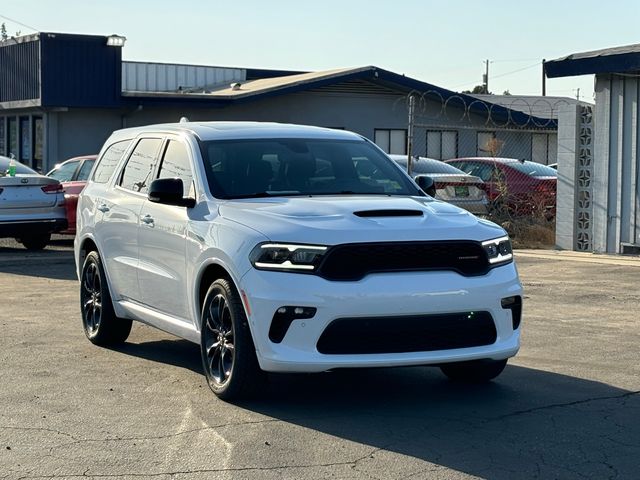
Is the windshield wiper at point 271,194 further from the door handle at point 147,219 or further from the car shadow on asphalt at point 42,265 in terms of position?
the car shadow on asphalt at point 42,265

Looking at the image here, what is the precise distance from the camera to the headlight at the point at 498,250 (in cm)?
709

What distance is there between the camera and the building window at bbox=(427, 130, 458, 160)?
32.5m

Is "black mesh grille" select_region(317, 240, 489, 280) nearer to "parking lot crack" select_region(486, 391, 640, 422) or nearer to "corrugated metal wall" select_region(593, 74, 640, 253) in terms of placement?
"parking lot crack" select_region(486, 391, 640, 422)

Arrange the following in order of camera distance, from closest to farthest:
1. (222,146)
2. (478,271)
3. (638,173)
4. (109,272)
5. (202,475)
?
(202,475) < (478,271) < (222,146) < (109,272) < (638,173)

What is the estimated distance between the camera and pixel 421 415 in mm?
6898

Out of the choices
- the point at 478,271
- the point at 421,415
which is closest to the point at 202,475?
the point at 421,415

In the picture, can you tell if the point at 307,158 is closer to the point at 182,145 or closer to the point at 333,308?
the point at 182,145

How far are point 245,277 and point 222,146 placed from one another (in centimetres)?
166

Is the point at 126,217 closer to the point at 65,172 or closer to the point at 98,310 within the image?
the point at 98,310

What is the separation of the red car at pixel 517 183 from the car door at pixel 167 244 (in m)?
11.5

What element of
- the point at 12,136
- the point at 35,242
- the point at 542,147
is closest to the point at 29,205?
the point at 35,242

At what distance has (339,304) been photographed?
660 cm

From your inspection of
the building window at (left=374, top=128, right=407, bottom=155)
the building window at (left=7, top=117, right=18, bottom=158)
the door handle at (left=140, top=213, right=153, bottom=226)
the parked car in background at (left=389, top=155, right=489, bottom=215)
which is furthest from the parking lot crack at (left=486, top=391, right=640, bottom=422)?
the building window at (left=7, top=117, right=18, bottom=158)

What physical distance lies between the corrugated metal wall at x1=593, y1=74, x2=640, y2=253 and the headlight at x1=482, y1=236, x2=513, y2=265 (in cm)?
946
